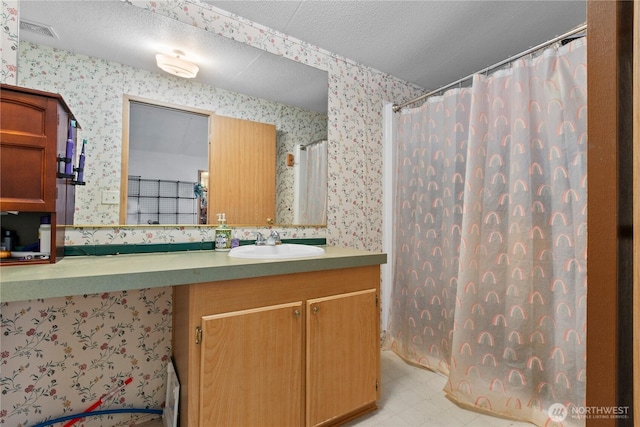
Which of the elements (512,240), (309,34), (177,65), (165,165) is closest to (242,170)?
(165,165)

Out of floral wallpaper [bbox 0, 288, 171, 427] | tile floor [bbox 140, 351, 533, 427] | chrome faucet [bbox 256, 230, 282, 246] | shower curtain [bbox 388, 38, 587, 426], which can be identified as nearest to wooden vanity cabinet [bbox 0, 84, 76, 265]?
floral wallpaper [bbox 0, 288, 171, 427]

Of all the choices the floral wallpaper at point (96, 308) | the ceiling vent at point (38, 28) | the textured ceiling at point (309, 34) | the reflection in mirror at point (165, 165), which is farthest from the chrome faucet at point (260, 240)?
the ceiling vent at point (38, 28)

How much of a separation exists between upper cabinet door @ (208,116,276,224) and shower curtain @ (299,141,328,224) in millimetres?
226

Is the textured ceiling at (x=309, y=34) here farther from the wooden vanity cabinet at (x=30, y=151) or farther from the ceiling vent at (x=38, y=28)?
the wooden vanity cabinet at (x=30, y=151)

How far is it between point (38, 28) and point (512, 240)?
253 cm

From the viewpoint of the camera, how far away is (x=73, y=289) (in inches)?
35.7

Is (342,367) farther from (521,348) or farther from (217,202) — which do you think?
(217,202)

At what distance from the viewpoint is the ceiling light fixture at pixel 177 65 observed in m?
1.55

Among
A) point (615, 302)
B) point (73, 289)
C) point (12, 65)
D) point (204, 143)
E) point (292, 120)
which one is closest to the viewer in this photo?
point (615, 302)

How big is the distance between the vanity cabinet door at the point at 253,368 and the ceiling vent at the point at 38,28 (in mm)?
1462

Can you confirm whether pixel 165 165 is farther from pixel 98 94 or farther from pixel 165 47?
pixel 165 47

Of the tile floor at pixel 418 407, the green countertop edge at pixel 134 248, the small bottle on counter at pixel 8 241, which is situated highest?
the small bottle on counter at pixel 8 241

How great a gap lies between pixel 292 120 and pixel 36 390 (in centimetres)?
191

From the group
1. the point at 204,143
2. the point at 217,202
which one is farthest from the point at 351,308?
the point at 204,143
